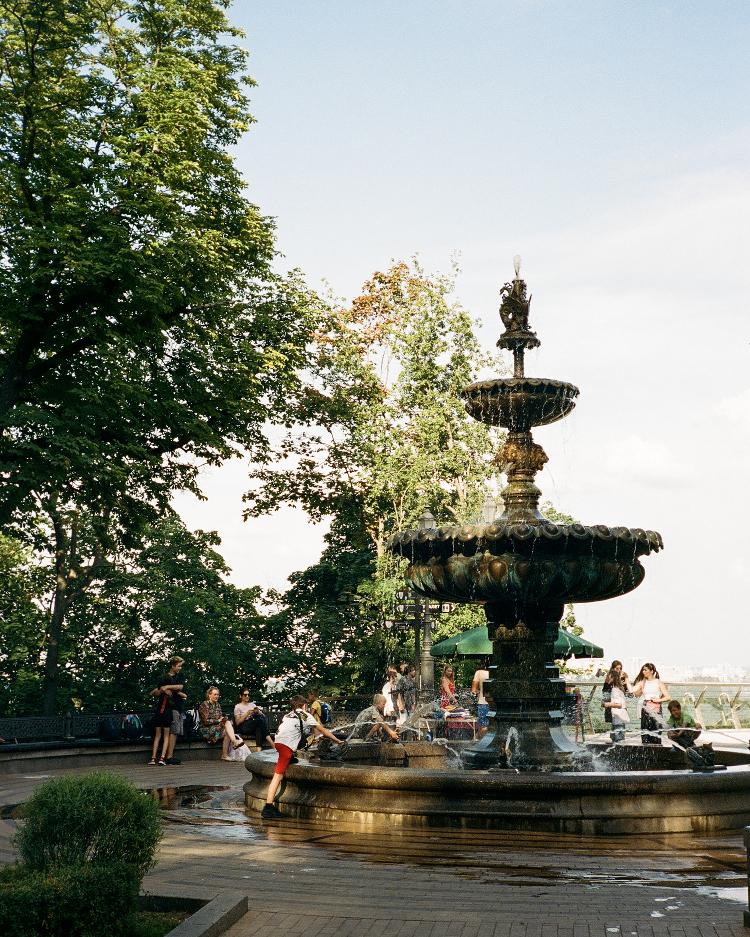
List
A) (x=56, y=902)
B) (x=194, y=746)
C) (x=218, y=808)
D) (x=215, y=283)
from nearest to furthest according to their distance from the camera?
(x=56, y=902) < (x=218, y=808) < (x=194, y=746) < (x=215, y=283)

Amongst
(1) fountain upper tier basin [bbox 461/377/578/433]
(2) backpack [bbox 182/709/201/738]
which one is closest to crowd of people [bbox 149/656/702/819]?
(2) backpack [bbox 182/709/201/738]

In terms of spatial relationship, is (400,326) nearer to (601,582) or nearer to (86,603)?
(86,603)

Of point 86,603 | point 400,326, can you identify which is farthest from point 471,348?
point 86,603

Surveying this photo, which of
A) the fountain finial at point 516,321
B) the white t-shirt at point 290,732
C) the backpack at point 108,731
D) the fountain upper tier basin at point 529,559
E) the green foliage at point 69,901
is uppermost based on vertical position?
the fountain finial at point 516,321

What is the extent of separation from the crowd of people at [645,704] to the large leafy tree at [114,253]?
10.0 metres

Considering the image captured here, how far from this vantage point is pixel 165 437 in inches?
933

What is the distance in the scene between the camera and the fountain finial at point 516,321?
14281 millimetres

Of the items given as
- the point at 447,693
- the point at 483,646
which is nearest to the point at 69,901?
the point at 447,693

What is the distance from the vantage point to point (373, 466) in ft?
105

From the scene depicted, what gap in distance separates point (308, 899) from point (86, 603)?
22814mm

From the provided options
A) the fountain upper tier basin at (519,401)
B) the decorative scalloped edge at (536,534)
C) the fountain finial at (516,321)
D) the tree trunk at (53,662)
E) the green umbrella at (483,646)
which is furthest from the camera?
the tree trunk at (53,662)

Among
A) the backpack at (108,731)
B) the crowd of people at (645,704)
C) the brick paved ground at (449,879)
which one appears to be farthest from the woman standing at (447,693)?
the brick paved ground at (449,879)

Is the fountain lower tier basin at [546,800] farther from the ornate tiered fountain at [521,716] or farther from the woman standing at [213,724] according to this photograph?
the woman standing at [213,724]

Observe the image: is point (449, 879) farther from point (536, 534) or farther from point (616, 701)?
point (616, 701)
